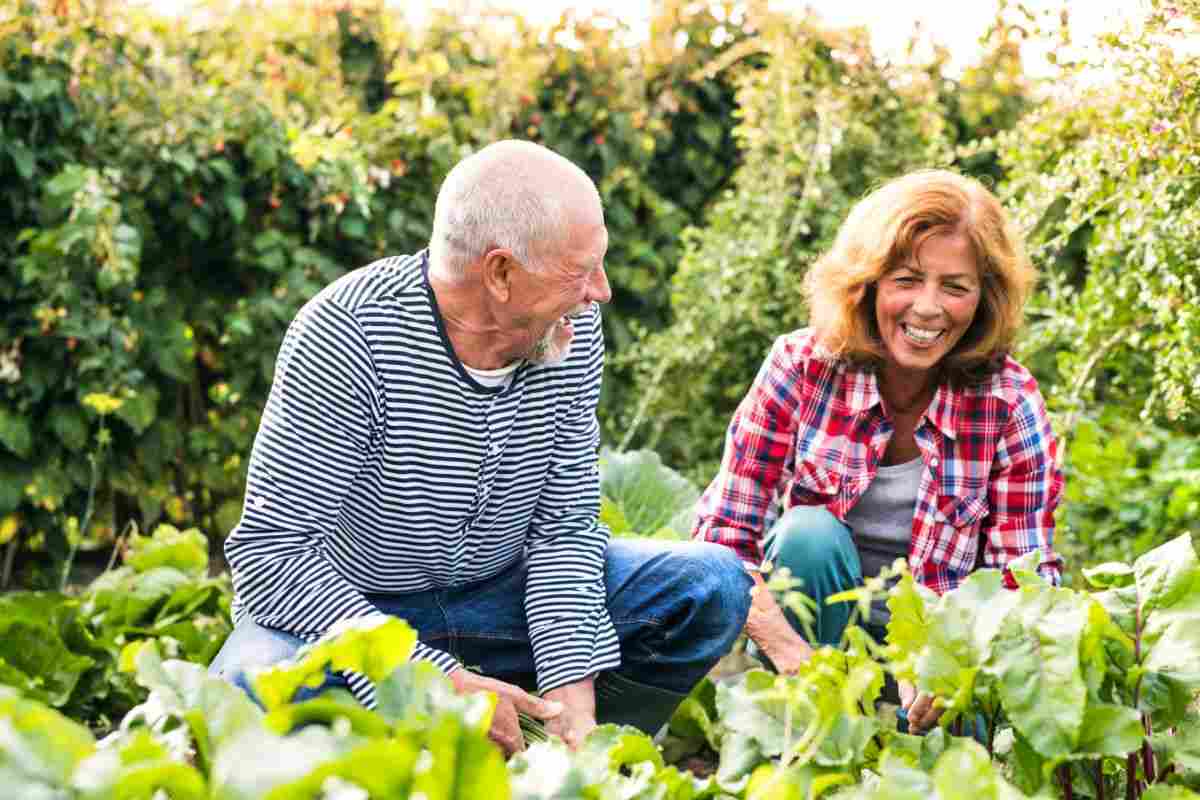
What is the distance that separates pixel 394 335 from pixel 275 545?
356 mm

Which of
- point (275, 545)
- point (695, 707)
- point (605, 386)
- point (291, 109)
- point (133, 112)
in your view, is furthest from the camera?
point (605, 386)

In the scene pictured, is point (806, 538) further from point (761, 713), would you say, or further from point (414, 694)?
point (414, 694)

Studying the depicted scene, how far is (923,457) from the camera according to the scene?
245 cm

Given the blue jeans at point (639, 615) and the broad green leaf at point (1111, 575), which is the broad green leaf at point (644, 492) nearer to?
the blue jeans at point (639, 615)

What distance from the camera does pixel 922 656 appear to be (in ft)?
4.16

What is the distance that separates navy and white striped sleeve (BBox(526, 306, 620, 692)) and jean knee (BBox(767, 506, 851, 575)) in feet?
1.01

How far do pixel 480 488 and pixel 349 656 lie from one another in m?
0.98

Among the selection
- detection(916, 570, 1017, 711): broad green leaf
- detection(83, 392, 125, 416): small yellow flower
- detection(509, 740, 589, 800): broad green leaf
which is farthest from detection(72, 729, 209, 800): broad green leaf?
detection(83, 392, 125, 416): small yellow flower

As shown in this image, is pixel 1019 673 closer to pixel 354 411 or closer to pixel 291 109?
pixel 354 411

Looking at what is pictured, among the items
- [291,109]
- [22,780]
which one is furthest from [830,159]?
[22,780]

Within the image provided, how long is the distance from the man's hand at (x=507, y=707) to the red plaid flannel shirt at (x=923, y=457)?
0.65 metres

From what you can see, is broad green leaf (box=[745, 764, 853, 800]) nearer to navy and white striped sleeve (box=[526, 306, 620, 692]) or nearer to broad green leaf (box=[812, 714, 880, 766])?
broad green leaf (box=[812, 714, 880, 766])

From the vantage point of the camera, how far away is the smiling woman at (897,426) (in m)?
2.35

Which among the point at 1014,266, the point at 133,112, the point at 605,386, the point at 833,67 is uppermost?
the point at 833,67
